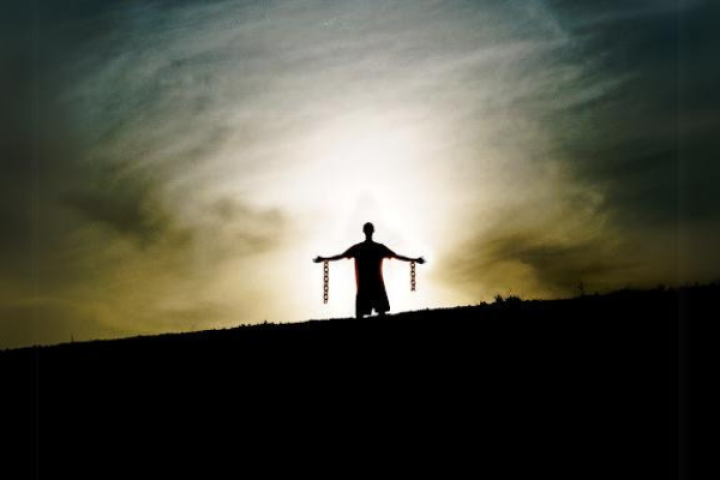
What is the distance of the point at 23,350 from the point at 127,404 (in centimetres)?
511

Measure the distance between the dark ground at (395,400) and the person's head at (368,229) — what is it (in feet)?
15.4

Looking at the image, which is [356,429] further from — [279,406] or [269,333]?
[269,333]

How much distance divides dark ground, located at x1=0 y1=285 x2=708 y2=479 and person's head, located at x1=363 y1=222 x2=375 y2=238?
4.69m

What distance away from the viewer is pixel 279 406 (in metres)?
9.51

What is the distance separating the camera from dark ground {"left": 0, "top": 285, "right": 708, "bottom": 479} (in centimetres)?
764

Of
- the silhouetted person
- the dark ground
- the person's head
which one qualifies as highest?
the person's head

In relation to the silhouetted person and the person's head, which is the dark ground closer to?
the silhouetted person

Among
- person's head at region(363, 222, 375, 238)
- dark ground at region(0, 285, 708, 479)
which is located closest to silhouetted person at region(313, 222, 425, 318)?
person's head at region(363, 222, 375, 238)

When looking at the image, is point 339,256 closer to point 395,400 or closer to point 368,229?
point 368,229

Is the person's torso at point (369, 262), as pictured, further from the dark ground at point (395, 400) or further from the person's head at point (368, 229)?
the dark ground at point (395, 400)

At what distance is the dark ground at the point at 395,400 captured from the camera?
301 inches

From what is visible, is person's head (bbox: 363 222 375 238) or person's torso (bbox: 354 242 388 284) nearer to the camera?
person's torso (bbox: 354 242 388 284)

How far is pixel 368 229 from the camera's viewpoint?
672 inches

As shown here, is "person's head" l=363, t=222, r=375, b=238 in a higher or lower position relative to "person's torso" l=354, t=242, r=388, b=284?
higher
